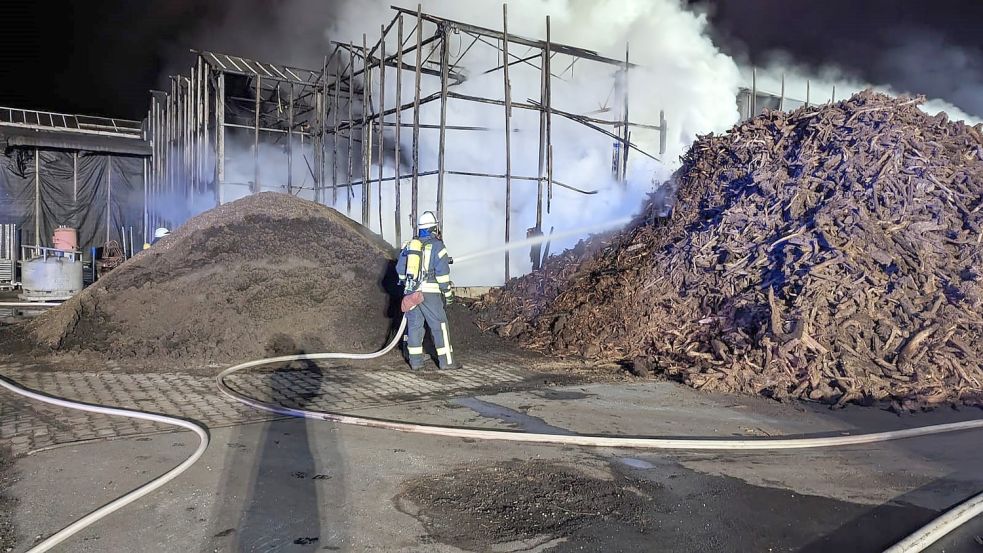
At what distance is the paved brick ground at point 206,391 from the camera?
17.1 ft

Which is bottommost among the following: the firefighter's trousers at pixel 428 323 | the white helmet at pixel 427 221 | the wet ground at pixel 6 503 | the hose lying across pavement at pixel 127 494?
the wet ground at pixel 6 503

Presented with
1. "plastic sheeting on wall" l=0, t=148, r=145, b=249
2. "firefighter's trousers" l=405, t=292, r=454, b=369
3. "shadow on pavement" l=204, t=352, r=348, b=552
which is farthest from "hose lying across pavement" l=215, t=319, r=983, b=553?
"plastic sheeting on wall" l=0, t=148, r=145, b=249

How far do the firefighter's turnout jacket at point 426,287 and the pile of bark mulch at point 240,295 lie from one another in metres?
1.25

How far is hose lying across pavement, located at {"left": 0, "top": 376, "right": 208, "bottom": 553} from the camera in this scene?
318cm

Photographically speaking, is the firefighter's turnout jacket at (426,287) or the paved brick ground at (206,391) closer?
the paved brick ground at (206,391)

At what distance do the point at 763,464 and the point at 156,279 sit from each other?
7690 millimetres

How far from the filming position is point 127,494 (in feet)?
12.0

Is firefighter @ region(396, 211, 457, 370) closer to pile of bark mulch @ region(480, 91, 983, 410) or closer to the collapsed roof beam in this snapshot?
pile of bark mulch @ region(480, 91, 983, 410)

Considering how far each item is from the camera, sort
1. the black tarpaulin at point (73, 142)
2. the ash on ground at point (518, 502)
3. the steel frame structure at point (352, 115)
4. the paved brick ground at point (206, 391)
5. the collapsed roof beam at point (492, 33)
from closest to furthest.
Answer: the ash on ground at point (518, 502) → the paved brick ground at point (206, 391) → the collapsed roof beam at point (492, 33) → the steel frame structure at point (352, 115) → the black tarpaulin at point (73, 142)

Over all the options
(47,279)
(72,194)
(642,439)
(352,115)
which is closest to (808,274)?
(642,439)

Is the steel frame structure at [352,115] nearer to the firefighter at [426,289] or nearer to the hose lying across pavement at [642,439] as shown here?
the firefighter at [426,289]

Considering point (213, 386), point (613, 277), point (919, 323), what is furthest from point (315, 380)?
point (919, 323)

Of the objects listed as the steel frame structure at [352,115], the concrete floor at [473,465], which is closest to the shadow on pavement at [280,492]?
the concrete floor at [473,465]

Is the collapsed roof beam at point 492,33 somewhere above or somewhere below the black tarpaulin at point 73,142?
above
